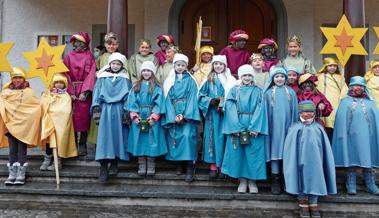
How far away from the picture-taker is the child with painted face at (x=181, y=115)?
5.43 m

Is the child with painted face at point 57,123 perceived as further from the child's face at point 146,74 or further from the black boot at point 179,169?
the black boot at point 179,169

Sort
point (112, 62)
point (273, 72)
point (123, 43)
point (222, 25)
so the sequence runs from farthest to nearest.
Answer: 1. point (222, 25)
2. point (123, 43)
3. point (112, 62)
4. point (273, 72)

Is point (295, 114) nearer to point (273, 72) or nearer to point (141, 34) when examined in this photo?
point (273, 72)

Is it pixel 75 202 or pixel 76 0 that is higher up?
pixel 76 0

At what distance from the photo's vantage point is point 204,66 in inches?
232

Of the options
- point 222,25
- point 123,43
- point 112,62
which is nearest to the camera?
point 112,62

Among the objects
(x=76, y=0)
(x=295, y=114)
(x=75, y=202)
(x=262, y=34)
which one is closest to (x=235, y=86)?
(x=295, y=114)

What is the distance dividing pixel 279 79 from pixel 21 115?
359 cm

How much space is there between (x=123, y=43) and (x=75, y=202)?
8.26ft

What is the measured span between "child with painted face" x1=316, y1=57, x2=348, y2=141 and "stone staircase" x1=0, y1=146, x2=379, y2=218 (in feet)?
2.51

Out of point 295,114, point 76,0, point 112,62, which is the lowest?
point 295,114

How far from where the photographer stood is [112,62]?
558 centimetres

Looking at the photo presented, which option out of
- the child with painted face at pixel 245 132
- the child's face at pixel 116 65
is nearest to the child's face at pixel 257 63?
the child with painted face at pixel 245 132

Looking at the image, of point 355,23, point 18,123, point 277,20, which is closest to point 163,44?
point 18,123
